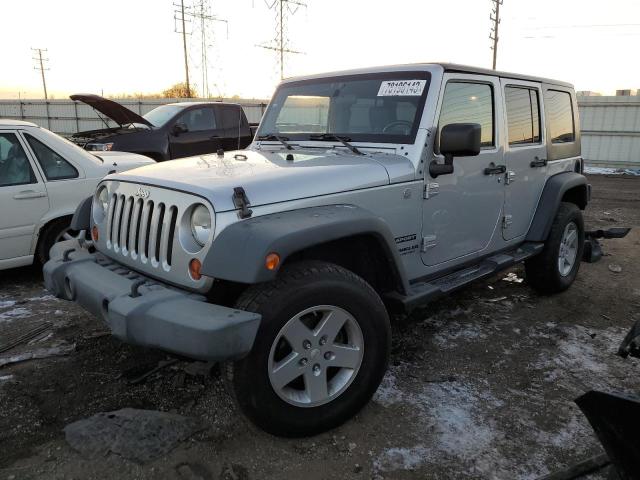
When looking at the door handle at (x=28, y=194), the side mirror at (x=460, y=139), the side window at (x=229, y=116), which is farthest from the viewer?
the side window at (x=229, y=116)

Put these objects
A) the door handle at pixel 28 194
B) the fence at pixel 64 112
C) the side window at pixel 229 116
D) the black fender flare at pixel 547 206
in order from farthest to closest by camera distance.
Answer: the fence at pixel 64 112 → the side window at pixel 229 116 → the door handle at pixel 28 194 → the black fender flare at pixel 547 206

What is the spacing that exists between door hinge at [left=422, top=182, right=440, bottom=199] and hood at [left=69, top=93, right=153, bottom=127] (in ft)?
22.2

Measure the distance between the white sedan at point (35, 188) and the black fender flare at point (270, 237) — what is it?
3220mm

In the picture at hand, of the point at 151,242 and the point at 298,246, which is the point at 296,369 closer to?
the point at 298,246

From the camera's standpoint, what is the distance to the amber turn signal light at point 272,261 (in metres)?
2.26

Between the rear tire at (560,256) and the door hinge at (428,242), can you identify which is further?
the rear tire at (560,256)

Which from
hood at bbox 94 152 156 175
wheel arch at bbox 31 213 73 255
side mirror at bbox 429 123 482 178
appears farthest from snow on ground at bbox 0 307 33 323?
side mirror at bbox 429 123 482 178

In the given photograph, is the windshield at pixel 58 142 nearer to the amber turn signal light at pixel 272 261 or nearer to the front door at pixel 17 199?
the front door at pixel 17 199

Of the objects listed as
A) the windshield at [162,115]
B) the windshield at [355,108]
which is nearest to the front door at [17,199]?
the windshield at [355,108]

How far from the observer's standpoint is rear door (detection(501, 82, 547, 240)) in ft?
13.8

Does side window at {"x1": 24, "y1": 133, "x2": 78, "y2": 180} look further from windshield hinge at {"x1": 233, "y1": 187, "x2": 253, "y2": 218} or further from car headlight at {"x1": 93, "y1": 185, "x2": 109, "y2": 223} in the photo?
windshield hinge at {"x1": 233, "y1": 187, "x2": 253, "y2": 218}

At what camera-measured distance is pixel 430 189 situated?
11.0ft

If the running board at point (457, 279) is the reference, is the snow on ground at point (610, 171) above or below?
below

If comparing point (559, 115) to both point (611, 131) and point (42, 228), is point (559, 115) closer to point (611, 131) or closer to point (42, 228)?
point (42, 228)
